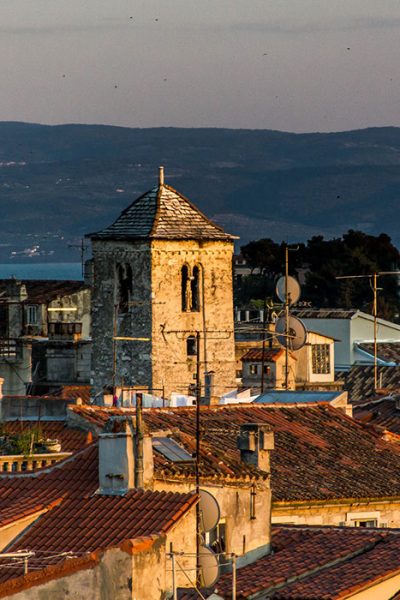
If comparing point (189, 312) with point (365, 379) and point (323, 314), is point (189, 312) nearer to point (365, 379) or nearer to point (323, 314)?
point (365, 379)

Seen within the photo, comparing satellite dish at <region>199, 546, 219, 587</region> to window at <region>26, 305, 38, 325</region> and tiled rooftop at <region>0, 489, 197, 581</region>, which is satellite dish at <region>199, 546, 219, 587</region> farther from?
window at <region>26, 305, 38, 325</region>

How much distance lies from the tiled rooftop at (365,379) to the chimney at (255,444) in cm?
3011

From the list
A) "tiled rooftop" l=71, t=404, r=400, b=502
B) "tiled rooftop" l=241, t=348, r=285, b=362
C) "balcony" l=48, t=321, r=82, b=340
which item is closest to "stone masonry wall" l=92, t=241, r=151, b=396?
"tiled rooftop" l=241, t=348, r=285, b=362

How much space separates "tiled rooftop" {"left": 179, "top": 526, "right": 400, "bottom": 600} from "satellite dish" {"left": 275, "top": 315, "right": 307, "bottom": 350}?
19.4m

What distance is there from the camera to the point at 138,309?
52.4 meters

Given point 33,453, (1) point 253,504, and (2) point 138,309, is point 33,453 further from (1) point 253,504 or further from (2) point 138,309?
(2) point 138,309

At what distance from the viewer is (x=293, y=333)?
4134cm

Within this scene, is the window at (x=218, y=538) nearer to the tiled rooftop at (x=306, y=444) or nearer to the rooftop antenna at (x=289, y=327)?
the tiled rooftop at (x=306, y=444)

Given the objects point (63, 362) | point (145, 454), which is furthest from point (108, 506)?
point (63, 362)

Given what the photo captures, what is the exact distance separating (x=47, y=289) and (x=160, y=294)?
1814cm

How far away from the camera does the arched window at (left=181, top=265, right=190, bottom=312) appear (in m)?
53.0

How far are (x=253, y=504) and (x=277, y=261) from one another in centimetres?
7315

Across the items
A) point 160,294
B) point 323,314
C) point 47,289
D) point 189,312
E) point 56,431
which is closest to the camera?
point 56,431

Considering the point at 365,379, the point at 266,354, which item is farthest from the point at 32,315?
the point at 266,354
